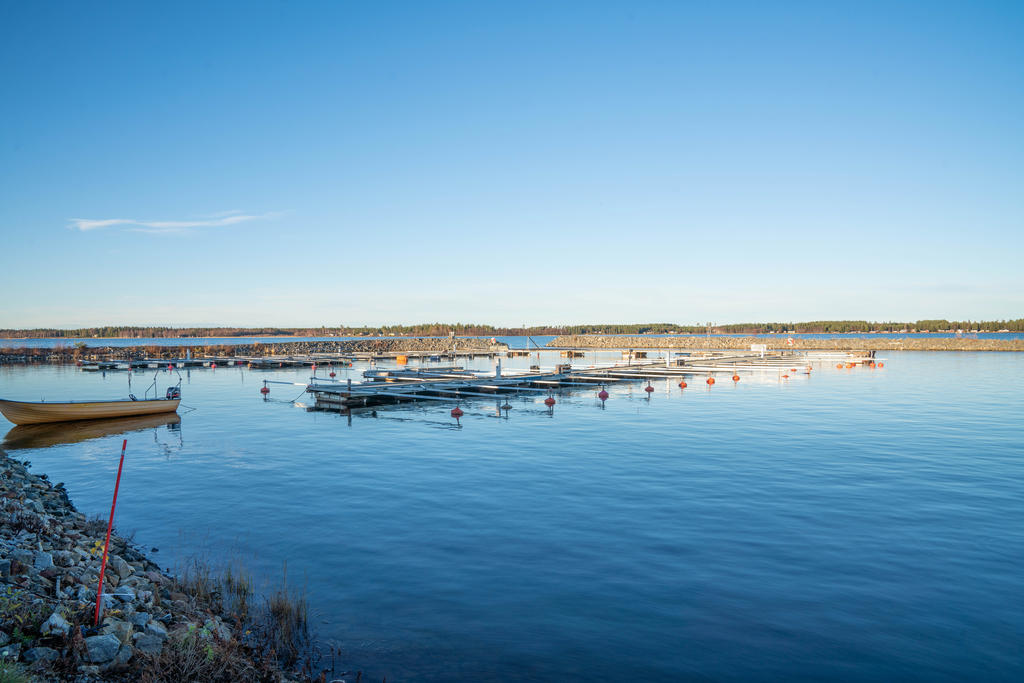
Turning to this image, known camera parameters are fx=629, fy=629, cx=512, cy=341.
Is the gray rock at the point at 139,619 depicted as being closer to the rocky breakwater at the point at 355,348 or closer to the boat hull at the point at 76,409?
the boat hull at the point at 76,409

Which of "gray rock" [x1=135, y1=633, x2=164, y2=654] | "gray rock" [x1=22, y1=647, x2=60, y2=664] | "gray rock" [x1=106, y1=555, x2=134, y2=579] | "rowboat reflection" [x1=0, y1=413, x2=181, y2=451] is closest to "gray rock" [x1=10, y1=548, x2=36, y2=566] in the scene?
"gray rock" [x1=106, y1=555, x2=134, y2=579]

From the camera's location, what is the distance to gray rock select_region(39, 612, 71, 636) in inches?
275

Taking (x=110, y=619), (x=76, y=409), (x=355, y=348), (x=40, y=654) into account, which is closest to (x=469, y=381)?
(x=76, y=409)

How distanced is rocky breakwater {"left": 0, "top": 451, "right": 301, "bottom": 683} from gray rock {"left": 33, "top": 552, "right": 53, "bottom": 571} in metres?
0.01

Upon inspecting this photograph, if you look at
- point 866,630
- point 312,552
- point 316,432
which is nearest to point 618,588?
point 866,630

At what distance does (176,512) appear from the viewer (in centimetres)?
1560

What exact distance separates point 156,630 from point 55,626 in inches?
42.6

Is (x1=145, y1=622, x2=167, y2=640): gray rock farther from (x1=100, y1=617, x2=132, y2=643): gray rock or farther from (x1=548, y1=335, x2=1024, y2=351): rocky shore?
(x1=548, y1=335, x2=1024, y2=351): rocky shore

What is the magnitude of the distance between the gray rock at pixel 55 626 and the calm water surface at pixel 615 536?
3.31m

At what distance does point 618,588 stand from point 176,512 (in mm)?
11216

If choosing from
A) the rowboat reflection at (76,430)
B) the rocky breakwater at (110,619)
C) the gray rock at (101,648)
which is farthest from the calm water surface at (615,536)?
the gray rock at (101,648)

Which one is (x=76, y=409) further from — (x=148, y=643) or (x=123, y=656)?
(x=123, y=656)

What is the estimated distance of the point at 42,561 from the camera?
9.09 metres

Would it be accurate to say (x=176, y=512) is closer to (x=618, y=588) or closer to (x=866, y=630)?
(x=618, y=588)
